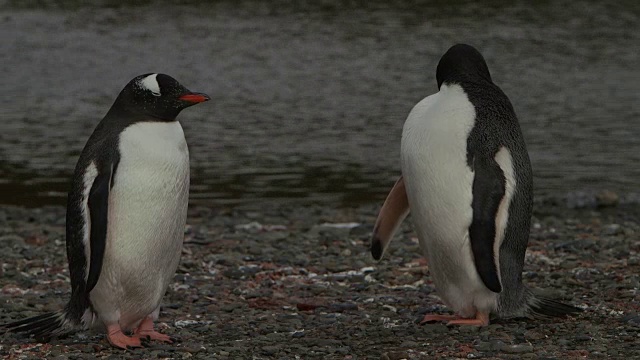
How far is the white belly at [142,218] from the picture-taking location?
206 inches

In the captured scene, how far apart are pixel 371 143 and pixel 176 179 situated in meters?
7.27

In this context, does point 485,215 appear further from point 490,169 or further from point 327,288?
point 327,288

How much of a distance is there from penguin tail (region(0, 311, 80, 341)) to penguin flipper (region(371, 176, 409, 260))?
1.51 m

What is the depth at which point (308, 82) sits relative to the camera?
55.1 feet

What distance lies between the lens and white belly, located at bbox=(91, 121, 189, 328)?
5242mm

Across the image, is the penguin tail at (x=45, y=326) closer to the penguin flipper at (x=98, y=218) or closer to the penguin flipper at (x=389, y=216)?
the penguin flipper at (x=98, y=218)

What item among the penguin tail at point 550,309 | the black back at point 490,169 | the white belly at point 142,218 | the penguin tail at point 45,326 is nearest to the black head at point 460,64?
the black back at point 490,169

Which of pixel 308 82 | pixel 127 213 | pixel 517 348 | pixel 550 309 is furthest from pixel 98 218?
pixel 308 82

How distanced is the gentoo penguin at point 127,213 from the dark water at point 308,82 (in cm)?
468

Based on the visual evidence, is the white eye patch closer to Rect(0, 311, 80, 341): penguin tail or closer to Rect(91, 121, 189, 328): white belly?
Rect(91, 121, 189, 328): white belly

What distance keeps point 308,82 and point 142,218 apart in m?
11.6

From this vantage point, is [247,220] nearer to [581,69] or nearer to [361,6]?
[581,69]

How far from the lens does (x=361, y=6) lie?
958 inches

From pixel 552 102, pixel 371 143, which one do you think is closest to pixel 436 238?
pixel 371 143
